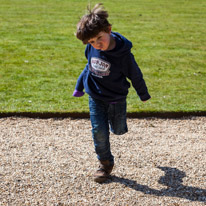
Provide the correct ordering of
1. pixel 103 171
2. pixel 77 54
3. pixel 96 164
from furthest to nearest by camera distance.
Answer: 1. pixel 77 54
2. pixel 96 164
3. pixel 103 171

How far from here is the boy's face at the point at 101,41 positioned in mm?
3438

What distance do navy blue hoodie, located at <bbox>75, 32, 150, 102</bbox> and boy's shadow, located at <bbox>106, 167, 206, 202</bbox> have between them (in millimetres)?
936

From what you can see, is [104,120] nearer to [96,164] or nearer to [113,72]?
[113,72]

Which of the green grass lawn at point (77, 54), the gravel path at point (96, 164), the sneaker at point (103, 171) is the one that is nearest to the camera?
the gravel path at point (96, 164)

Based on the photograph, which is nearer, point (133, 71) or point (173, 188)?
point (133, 71)

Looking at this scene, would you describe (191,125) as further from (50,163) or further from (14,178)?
(14,178)

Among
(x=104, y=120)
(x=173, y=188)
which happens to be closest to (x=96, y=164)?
(x=104, y=120)

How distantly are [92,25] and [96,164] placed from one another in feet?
5.72

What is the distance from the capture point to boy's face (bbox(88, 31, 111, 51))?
344cm

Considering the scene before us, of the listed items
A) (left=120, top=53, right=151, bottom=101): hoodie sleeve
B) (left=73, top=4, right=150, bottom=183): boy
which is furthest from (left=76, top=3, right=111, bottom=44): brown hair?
(left=120, top=53, right=151, bottom=101): hoodie sleeve

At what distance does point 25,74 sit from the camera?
738 centimetres

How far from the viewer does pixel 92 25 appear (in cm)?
332

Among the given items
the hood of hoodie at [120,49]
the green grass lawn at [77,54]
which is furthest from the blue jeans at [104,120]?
the green grass lawn at [77,54]

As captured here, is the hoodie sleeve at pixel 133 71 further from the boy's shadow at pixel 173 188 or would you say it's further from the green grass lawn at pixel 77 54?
the green grass lawn at pixel 77 54
